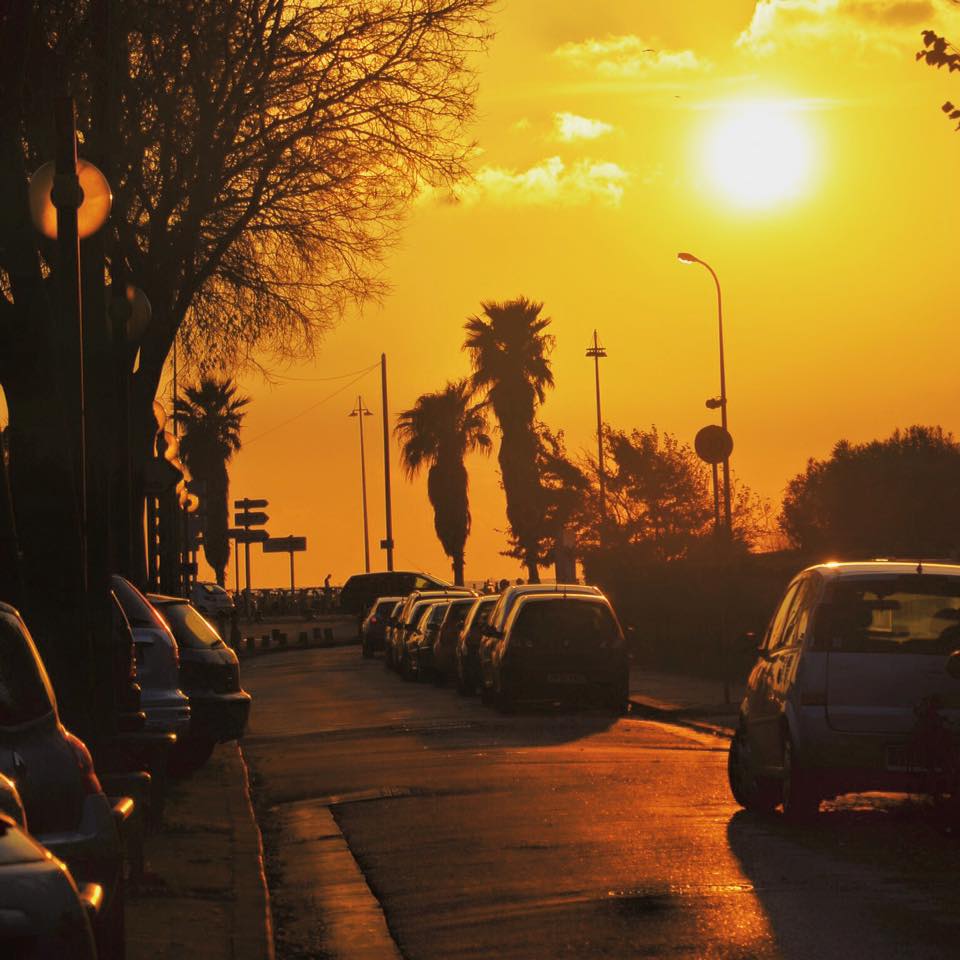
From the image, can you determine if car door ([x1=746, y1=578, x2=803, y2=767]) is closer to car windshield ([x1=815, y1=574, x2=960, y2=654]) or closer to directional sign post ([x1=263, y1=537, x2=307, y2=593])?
car windshield ([x1=815, y1=574, x2=960, y2=654])

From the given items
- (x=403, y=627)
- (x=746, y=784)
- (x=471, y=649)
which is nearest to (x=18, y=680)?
(x=746, y=784)

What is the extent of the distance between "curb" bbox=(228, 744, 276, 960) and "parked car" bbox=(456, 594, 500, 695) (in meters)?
16.9

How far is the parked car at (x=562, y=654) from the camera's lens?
86.4ft

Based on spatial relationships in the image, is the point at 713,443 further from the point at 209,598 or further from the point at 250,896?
the point at 209,598

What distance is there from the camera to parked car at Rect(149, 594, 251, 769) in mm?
17578

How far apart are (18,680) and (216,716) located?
10.8 meters

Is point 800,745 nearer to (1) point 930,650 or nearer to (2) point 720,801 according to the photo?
(1) point 930,650

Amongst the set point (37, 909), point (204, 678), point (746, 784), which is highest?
point (37, 909)

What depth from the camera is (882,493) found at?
93438 millimetres

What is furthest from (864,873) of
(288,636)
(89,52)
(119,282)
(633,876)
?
(288,636)

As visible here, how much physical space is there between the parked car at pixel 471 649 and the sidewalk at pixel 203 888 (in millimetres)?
15810

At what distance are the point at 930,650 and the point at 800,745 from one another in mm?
1052

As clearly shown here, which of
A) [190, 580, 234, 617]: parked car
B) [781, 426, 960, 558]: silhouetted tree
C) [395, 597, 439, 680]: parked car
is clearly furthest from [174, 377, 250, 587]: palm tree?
[395, 597, 439, 680]: parked car

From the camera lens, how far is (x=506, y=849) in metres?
12.2
